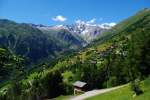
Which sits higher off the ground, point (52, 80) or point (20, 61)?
point (20, 61)

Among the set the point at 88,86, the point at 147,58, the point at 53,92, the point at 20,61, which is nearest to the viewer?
the point at 20,61

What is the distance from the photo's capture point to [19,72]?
59.1ft

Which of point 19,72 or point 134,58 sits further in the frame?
point 134,58

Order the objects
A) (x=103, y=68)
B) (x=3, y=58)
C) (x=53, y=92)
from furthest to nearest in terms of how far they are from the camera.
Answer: (x=103, y=68)
(x=53, y=92)
(x=3, y=58)

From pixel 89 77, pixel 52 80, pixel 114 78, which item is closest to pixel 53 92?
pixel 52 80

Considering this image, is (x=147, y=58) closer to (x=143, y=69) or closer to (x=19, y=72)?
(x=143, y=69)

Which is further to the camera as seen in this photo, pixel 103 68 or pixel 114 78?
pixel 103 68

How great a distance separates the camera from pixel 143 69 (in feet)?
208

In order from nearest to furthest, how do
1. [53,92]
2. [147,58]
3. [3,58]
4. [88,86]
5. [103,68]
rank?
[3,58] → [147,58] → [53,92] → [88,86] → [103,68]

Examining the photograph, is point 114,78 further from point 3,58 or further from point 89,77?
point 3,58

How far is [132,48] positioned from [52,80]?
205 ft

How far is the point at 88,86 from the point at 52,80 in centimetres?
3013

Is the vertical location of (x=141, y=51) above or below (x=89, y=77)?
above

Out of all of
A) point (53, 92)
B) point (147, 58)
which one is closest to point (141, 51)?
point (147, 58)
